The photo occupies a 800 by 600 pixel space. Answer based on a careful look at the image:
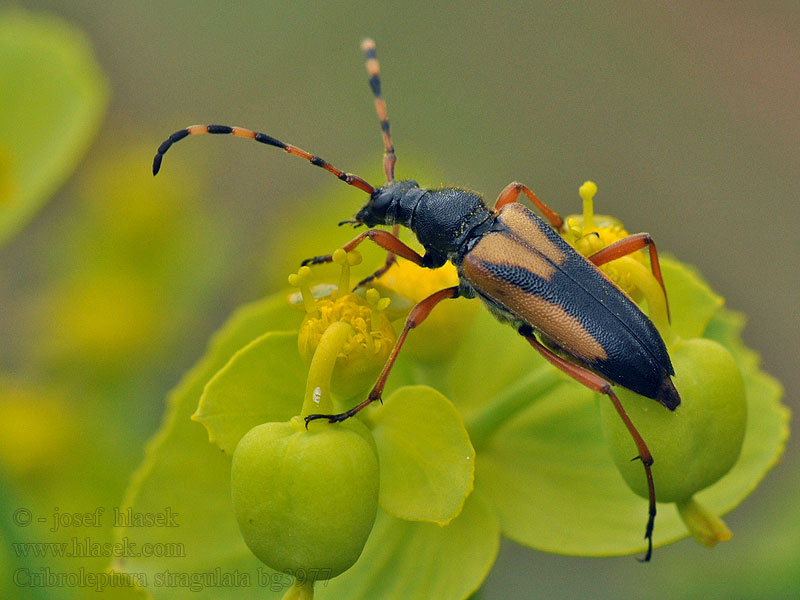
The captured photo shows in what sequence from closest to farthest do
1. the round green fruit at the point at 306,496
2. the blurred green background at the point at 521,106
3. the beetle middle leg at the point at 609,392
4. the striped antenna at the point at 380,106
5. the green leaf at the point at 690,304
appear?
1. the round green fruit at the point at 306,496
2. the beetle middle leg at the point at 609,392
3. the green leaf at the point at 690,304
4. the striped antenna at the point at 380,106
5. the blurred green background at the point at 521,106

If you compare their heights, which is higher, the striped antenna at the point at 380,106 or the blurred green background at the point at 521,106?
the striped antenna at the point at 380,106

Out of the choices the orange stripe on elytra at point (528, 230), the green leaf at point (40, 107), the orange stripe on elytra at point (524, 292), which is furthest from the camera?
the green leaf at point (40, 107)

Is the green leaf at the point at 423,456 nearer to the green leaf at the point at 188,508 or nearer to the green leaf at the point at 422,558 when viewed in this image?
the green leaf at the point at 422,558

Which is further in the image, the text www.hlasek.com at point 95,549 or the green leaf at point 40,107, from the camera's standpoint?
the green leaf at point 40,107

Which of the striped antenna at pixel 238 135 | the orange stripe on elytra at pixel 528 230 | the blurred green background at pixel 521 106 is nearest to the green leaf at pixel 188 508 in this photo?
the striped antenna at pixel 238 135

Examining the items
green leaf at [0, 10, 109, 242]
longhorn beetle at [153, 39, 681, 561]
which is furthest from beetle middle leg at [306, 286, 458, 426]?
green leaf at [0, 10, 109, 242]

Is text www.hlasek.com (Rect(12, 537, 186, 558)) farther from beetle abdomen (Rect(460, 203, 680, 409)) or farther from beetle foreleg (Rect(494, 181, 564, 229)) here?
beetle foreleg (Rect(494, 181, 564, 229))

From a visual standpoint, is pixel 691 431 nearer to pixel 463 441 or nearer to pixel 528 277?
pixel 463 441
